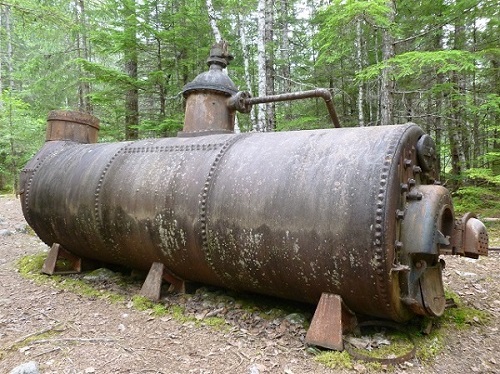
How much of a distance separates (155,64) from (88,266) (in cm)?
865

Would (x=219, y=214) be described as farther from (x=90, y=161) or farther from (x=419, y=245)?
(x=90, y=161)

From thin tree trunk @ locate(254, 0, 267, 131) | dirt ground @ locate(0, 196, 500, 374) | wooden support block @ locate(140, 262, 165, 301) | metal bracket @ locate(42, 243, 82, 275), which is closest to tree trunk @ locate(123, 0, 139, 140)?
thin tree trunk @ locate(254, 0, 267, 131)

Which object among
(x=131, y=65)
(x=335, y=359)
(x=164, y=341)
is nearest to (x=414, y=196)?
(x=335, y=359)

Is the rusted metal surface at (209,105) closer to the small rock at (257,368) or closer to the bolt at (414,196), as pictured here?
the bolt at (414,196)

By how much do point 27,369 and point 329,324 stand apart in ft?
6.99

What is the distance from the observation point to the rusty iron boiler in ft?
8.68

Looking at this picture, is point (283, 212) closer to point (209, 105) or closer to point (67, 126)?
point (209, 105)

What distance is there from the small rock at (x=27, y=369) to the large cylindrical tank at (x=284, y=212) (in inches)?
59.2

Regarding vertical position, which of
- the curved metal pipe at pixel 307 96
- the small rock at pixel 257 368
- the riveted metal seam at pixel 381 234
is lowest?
the small rock at pixel 257 368

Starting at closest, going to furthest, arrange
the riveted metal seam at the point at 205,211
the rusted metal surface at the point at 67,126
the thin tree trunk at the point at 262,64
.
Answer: the riveted metal seam at the point at 205,211
the rusted metal surface at the point at 67,126
the thin tree trunk at the point at 262,64

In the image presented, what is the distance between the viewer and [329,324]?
2818mm

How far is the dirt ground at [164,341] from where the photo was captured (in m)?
2.65

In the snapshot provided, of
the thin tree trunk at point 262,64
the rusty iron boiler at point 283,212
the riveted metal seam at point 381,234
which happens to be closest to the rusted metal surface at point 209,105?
the rusty iron boiler at point 283,212

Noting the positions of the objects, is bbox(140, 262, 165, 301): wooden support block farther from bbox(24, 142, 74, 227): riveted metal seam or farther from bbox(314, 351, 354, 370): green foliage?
bbox(24, 142, 74, 227): riveted metal seam
